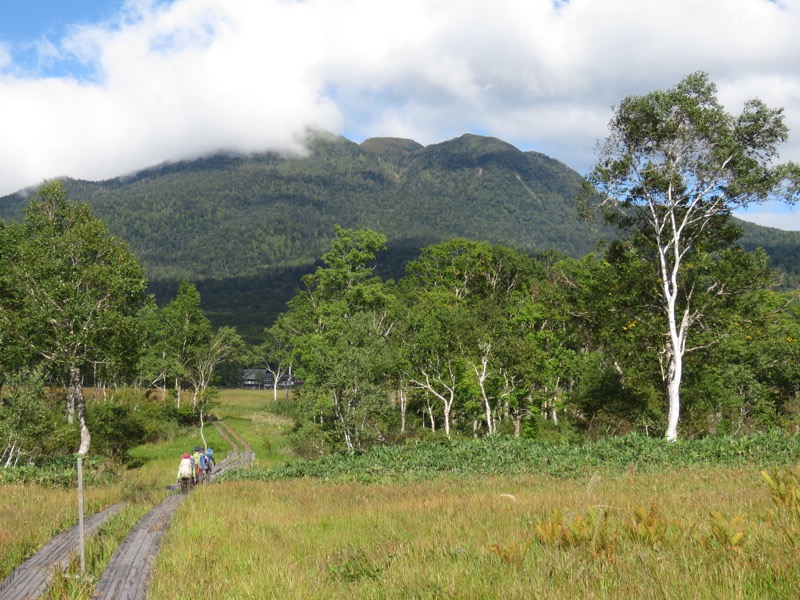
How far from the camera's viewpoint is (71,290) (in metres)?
29.2

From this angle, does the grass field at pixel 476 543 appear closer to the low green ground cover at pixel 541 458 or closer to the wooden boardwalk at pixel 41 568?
the wooden boardwalk at pixel 41 568

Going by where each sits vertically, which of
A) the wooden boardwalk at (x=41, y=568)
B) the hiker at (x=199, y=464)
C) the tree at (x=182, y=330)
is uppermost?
the tree at (x=182, y=330)

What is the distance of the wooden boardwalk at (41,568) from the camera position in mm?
6965

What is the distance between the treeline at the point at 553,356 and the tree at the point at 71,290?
11418 mm

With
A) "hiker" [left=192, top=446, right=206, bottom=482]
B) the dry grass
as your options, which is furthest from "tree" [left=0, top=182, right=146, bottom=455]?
the dry grass

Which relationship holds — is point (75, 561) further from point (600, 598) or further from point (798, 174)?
point (798, 174)

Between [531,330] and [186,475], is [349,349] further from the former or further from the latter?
[531,330]

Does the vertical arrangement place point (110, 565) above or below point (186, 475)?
above

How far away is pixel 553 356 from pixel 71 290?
Answer: 31.2m

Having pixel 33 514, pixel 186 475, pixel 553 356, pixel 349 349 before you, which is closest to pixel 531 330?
pixel 553 356

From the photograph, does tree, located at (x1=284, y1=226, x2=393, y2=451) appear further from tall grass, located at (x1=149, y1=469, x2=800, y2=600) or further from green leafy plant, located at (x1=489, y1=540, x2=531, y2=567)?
green leafy plant, located at (x1=489, y1=540, x2=531, y2=567)

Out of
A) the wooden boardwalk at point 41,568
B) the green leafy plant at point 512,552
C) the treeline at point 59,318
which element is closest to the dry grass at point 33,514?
the wooden boardwalk at point 41,568

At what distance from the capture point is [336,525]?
10742 mm

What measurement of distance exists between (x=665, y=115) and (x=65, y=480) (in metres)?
28.0
